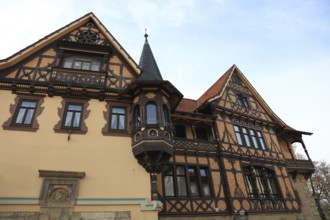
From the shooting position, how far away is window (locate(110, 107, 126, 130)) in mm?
10619

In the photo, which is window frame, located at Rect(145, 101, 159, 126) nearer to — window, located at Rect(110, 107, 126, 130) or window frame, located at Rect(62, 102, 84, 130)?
window, located at Rect(110, 107, 126, 130)

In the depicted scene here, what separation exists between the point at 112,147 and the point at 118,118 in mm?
1678

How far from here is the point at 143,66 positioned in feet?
42.7

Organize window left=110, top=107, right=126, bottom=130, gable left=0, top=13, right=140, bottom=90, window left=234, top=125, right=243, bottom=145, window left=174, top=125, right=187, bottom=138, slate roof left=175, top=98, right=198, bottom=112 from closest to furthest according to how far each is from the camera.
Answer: window left=110, top=107, right=126, bottom=130
gable left=0, top=13, right=140, bottom=90
window left=174, top=125, right=187, bottom=138
window left=234, top=125, right=243, bottom=145
slate roof left=175, top=98, right=198, bottom=112

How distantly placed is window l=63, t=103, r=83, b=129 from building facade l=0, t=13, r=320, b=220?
49 millimetres

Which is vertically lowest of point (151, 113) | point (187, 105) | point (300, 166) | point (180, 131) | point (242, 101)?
point (300, 166)

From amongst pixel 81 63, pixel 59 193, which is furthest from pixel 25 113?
pixel 59 193

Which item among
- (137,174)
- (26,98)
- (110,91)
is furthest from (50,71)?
(137,174)

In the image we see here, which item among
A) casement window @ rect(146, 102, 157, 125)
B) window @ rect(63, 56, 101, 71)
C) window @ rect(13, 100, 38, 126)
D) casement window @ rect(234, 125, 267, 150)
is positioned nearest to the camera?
window @ rect(13, 100, 38, 126)

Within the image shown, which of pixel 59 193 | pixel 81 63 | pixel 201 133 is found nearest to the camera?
pixel 59 193

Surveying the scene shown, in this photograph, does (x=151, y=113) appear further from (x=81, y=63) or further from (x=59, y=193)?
(x=81, y=63)

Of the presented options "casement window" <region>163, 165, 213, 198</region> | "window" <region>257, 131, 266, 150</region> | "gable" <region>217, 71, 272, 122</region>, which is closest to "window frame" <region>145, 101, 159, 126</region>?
"casement window" <region>163, 165, 213, 198</region>

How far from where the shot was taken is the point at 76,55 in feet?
40.4

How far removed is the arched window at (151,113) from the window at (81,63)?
163 inches
